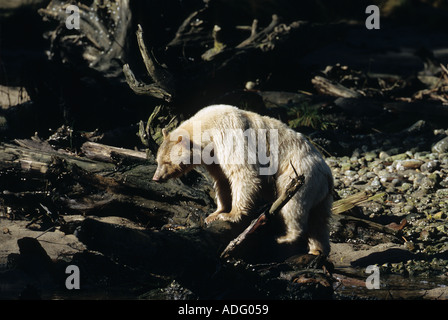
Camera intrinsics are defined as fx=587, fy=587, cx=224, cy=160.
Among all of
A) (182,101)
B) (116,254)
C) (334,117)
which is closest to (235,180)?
(116,254)

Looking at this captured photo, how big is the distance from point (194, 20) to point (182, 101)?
352 centimetres

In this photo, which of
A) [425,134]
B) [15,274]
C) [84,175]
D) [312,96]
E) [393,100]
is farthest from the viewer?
[393,100]

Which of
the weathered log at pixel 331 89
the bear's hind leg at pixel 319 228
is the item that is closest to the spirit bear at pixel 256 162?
the bear's hind leg at pixel 319 228

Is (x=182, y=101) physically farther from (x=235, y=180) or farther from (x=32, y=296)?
(x=32, y=296)

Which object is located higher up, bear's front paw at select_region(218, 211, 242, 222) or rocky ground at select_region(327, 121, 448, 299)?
bear's front paw at select_region(218, 211, 242, 222)

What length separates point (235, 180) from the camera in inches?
221

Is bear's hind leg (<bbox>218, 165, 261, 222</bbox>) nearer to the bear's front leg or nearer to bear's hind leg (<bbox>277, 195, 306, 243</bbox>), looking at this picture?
the bear's front leg

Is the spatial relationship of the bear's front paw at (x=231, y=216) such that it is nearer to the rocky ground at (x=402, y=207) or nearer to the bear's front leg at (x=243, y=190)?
the bear's front leg at (x=243, y=190)

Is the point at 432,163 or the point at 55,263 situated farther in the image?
the point at 432,163

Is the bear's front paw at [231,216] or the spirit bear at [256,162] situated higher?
the spirit bear at [256,162]

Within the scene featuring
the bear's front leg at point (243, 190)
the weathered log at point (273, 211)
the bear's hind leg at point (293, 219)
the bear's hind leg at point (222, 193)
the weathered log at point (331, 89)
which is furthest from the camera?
the weathered log at point (331, 89)

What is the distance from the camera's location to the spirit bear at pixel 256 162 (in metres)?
5.52

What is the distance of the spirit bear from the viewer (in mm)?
5520

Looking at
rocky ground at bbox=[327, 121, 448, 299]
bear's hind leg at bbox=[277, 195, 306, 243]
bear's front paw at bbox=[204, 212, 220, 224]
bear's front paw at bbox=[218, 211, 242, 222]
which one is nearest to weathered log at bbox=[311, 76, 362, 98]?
rocky ground at bbox=[327, 121, 448, 299]
